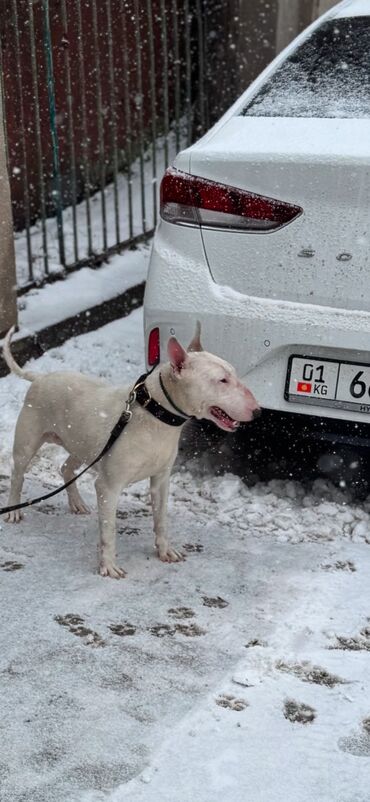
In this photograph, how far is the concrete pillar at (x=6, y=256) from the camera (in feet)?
17.9

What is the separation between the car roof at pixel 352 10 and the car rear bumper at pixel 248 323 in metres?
1.62

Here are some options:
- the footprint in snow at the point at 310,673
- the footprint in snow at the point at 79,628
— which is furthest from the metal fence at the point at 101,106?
the footprint in snow at the point at 310,673

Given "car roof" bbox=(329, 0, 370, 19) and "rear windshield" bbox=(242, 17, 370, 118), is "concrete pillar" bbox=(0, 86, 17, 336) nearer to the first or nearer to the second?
"rear windshield" bbox=(242, 17, 370, 118)

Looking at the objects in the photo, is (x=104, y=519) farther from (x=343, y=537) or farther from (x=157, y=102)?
(x=157, y=102)

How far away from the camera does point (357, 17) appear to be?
477cm

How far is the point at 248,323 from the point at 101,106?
14.8 ft

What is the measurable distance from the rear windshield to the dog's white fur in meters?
1.35

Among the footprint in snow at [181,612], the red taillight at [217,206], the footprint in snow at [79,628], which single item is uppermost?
the red taillight at [217,206]

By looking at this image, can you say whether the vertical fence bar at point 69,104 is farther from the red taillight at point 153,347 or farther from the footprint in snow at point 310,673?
the footprint in snow at point 310,673

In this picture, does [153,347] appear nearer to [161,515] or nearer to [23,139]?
[161,515]

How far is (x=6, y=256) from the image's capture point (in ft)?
18.4

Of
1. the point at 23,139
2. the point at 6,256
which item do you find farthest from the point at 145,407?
the point at 23,139

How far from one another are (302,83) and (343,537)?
6.45 ft

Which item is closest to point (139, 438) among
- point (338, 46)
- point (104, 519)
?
point (104, 519)
